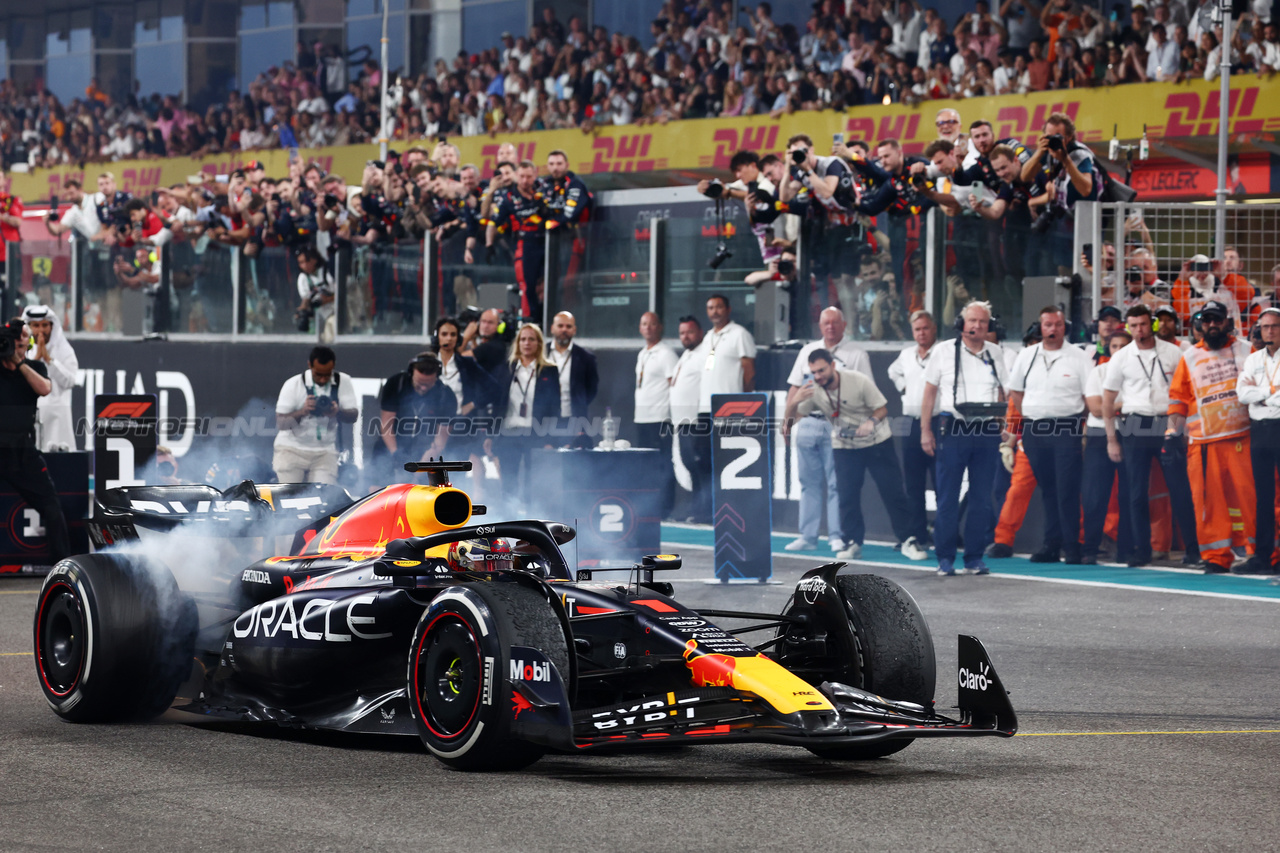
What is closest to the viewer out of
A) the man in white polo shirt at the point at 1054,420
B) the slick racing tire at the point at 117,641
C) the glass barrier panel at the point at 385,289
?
the slick racing tire at the point at 117,641

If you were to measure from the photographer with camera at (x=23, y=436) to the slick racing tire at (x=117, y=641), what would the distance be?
5.67m

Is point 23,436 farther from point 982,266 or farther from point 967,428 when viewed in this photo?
point 982,266

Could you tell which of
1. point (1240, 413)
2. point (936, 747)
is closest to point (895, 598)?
point (936, 747)

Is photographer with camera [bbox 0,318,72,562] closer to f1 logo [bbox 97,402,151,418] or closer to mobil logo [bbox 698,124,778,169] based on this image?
f1 logo [bbox 97,402,151,418]

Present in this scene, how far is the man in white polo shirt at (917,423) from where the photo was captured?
14672 millimetres

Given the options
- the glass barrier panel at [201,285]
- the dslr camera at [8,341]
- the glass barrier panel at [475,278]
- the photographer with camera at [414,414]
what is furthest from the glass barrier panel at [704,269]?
the glass barrier panel at [201,285]

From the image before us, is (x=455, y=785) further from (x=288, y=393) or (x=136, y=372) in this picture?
(x=136, y=372)

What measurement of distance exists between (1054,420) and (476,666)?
352 inches

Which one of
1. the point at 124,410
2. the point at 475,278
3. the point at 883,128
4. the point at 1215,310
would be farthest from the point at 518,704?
the point at 883,128

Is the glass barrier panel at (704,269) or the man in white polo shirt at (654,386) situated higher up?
the glass barrier panel at (704,269)

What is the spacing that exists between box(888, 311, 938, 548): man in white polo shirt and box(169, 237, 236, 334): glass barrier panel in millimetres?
10325

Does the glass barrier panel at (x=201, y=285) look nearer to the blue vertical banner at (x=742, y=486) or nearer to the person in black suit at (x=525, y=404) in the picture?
the person in black suit at (x=525, y=404)

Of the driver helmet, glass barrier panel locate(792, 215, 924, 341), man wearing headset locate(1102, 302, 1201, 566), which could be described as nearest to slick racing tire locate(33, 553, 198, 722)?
the driver helmet

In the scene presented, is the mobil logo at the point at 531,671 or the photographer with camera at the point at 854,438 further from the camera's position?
the photographer with camera at the point at 854,438
